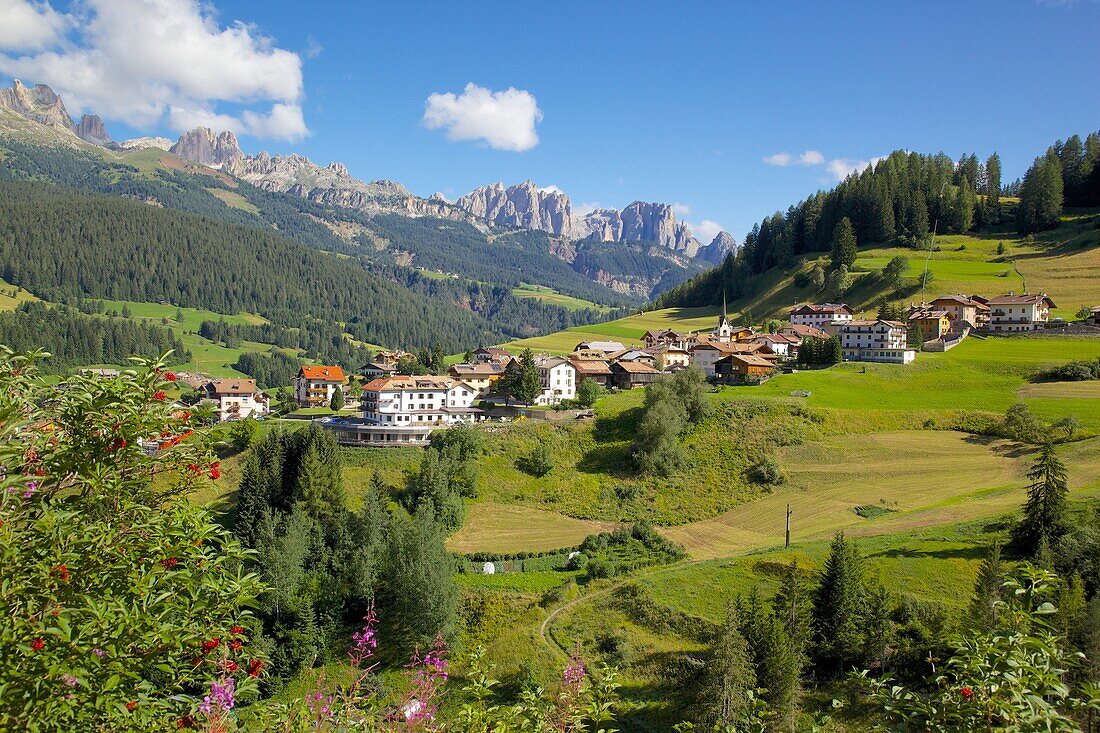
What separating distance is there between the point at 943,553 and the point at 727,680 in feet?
68.7

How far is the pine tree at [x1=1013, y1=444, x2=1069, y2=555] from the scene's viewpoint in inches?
1548

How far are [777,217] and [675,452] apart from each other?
121692mm

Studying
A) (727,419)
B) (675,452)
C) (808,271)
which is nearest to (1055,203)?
(808,271)

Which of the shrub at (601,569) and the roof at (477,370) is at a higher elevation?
the roof at (477,370)

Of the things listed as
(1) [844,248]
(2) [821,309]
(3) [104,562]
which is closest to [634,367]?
(2) [821,309]

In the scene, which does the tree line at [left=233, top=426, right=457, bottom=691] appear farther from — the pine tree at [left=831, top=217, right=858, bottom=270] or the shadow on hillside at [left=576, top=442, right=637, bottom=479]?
the pine tree at [left=831, top=217, right=858, bottom=270]

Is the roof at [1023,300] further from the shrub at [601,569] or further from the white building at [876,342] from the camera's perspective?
the shrub at [601,569]

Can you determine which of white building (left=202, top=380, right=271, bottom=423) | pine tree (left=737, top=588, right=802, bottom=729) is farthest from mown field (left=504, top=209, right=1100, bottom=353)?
pine tree (left=737, top=588, right=802, bottom=729)

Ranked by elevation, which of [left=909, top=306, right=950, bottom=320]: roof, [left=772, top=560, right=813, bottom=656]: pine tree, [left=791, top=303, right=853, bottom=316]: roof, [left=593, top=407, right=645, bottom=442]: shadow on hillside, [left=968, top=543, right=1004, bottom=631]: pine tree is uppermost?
[left=791, top=303, right=853, bottom=316]: roof

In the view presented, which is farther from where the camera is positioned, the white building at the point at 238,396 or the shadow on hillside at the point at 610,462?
the white building at the point at 238,396

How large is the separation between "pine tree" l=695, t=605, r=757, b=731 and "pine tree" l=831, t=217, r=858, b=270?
4611 inches

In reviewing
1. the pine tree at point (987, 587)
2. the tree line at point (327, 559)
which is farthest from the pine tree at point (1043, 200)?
the tree line at point (327, 559)

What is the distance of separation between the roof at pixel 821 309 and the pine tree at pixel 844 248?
16.0 m

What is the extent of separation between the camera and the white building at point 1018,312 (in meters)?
96.4
